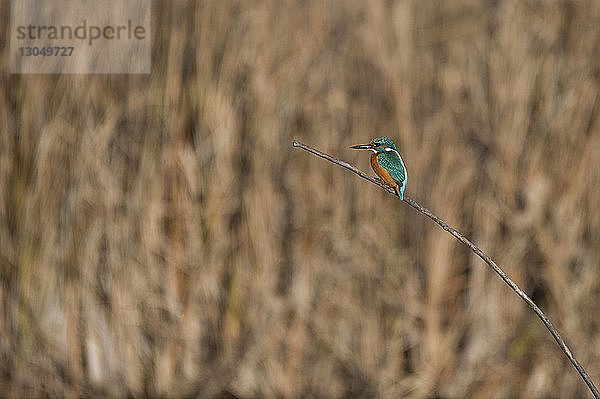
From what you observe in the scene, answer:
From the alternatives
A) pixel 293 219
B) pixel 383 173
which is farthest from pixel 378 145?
pixel 293 219

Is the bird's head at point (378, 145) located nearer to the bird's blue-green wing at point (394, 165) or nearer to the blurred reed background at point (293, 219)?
the bird's blue-green wing at point (394, 165)

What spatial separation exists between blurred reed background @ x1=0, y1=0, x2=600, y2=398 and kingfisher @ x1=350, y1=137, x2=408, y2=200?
3.06 feet

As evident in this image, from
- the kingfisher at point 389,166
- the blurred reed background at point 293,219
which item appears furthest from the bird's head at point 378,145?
the blurred reed background at point 293,219

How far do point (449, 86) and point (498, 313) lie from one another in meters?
0.41

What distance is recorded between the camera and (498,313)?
45.2 inches

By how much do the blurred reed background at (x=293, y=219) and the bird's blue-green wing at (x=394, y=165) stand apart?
3.06 feet

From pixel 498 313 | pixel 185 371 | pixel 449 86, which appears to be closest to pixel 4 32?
pixel 185 371

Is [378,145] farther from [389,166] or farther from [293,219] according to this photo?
[293,219]

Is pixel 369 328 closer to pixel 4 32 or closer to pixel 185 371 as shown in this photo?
pixel 185 371
